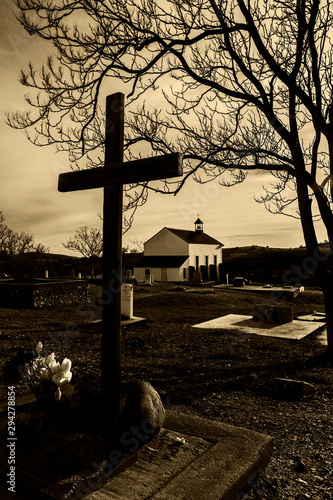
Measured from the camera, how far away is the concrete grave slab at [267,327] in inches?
410

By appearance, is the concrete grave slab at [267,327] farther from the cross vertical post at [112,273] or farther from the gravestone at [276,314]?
the cross vertical post at [112,273]

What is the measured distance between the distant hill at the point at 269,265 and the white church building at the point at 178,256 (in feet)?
9.44

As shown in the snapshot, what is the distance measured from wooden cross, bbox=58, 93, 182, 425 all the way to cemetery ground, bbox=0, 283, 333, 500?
82 centimetres

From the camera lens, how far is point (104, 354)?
346cm

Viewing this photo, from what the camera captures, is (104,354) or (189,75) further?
(189,75)

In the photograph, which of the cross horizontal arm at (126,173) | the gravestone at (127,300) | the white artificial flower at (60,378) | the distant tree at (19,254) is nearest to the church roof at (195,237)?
the distant tree at (19,254)

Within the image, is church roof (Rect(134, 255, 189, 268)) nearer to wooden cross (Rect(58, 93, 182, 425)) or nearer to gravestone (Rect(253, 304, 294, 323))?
gravestone (Rect(253, 304, 294, 323))

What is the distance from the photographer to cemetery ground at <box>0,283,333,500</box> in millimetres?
3523

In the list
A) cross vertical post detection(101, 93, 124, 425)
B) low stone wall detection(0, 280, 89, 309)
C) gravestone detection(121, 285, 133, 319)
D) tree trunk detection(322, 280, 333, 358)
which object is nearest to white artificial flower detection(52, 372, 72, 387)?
cross vertical post detection(101, 93, 124, 425)

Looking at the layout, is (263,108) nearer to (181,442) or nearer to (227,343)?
(227,343)

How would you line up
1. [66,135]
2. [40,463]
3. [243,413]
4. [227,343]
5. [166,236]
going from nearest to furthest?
[40,463], [243,413], [66,135], [227,343], [166,236]

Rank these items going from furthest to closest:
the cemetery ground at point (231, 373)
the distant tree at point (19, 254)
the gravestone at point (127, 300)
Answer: the distant tree at point (19, 254) → the gravestone at point (127, 300) → the cemetery ground at point (231, 373)

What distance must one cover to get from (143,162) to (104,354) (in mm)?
1838

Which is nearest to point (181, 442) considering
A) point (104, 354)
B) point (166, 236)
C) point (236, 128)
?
point (104, 354)
